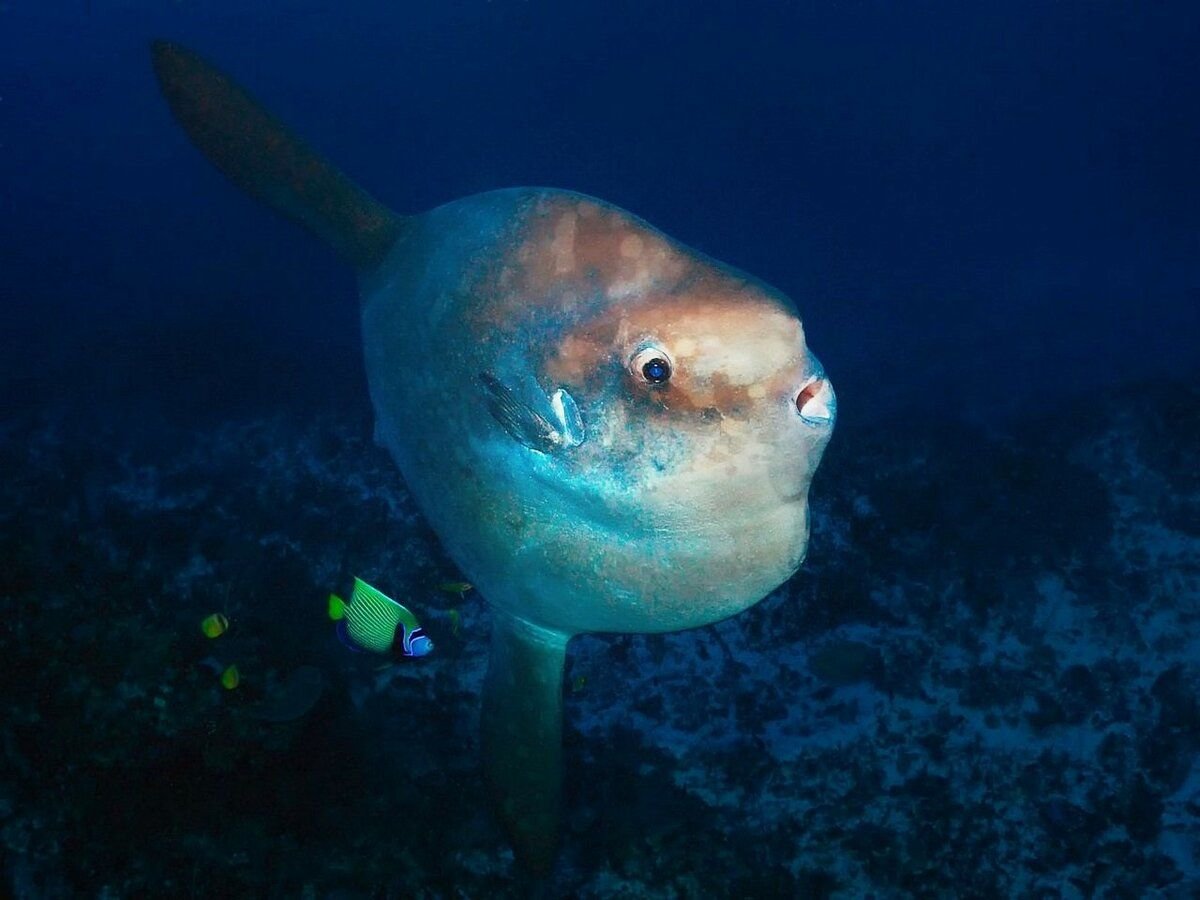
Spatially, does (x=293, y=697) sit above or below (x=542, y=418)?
below

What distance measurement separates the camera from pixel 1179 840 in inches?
191

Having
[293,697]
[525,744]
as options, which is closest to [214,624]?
[293,697]

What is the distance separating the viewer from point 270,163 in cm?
314

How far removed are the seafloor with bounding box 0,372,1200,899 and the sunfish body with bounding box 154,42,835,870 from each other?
2680 millimetres

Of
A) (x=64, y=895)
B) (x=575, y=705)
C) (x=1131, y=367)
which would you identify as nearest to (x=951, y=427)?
(x=1131, y=367)

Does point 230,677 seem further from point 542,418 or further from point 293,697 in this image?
point 542,418

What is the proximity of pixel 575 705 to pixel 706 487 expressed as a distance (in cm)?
386

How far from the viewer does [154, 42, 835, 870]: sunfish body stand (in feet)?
5.25

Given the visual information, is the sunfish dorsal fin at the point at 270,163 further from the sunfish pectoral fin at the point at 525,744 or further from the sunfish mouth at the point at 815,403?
the sunfish mouth at the point at 815,403

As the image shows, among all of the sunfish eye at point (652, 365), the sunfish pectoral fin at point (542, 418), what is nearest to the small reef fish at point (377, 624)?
the sunfish pectoral fin at point (542, 418)

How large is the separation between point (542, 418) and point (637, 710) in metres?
3.92

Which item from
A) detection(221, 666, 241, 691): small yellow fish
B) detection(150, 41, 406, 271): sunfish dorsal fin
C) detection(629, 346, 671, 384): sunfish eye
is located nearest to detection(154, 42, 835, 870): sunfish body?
detection(629, 346, 671, 384): sunfish eye

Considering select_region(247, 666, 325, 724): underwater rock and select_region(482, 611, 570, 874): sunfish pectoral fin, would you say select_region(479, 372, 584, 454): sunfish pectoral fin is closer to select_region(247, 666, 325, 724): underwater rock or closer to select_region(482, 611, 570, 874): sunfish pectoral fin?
select_region(482, 611, 570, 874): sunfish pectoral fin

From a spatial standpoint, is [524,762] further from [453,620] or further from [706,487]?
[453,620]
